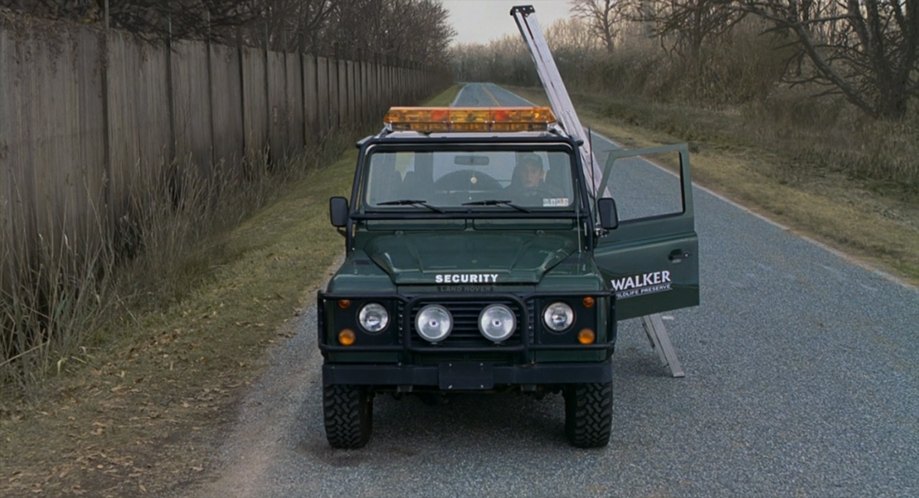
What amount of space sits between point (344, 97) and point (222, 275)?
1951cm

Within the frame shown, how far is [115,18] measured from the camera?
44.0 feet

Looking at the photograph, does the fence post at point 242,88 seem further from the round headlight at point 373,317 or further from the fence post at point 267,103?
the round headlight at point 373,317

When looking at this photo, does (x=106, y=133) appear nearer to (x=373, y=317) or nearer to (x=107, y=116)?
(x=107, y=116)

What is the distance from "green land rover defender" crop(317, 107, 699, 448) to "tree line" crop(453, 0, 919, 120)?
756 inches

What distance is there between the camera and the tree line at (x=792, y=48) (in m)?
24.1

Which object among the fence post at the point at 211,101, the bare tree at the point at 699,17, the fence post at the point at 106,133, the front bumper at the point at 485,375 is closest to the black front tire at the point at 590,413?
the front bumper at the point at 485,375

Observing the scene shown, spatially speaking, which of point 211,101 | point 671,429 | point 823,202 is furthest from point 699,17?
point 671,429

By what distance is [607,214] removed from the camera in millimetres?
5777

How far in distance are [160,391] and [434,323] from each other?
2.27 m

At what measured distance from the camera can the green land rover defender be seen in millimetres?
4934

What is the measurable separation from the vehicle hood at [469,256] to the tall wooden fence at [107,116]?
3.35 metres

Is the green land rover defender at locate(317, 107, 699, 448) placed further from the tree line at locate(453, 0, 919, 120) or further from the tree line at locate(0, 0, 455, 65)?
the tree line at locate(453, 0, 919, 120)

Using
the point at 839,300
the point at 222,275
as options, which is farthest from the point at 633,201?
the point at 222,275

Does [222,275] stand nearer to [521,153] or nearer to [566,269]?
[521,153]
